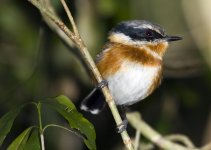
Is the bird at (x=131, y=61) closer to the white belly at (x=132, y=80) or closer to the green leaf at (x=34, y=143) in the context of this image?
the white belly at (x=132, y=80)

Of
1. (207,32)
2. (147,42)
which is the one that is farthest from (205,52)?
(147,42)

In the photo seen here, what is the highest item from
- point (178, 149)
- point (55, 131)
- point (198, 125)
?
point (55, 131)

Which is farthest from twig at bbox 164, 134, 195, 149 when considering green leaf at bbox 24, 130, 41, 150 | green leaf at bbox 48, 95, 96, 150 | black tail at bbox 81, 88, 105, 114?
green leaf at bbox 24, 130, 41, 150

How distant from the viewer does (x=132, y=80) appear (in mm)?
4465

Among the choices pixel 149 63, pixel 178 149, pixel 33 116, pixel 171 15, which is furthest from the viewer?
pixel 171 15

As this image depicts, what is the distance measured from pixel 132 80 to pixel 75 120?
1581 mm

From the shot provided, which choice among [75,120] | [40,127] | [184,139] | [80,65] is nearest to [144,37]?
[80,65]

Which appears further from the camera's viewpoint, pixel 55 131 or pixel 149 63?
pixel 55 131

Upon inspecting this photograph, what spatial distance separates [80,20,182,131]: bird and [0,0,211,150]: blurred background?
0.60 metres

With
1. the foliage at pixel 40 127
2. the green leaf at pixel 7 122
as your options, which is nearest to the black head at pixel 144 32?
the foliage at pixel 40 127

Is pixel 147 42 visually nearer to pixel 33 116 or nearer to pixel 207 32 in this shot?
pixel 207 32

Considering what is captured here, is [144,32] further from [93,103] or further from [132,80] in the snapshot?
[93,103]

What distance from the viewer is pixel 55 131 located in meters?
5.76

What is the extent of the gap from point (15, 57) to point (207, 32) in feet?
6.83
